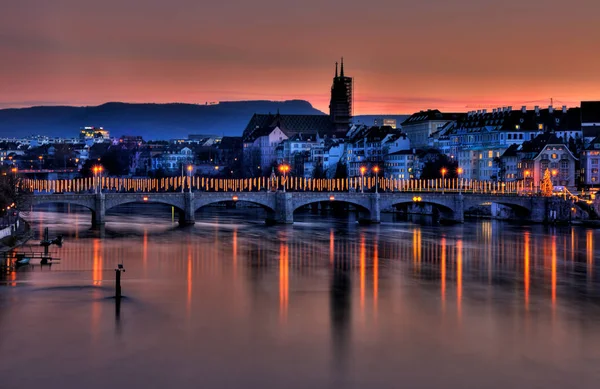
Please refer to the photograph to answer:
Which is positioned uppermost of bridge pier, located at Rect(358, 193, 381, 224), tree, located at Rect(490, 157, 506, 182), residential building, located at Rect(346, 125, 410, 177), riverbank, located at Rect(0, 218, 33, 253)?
residential building, located at Rect(346, 125, 410, 177)

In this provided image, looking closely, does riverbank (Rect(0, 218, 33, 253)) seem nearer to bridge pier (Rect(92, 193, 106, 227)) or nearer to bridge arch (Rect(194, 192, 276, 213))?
bridge pier (Rect(92, 193, 106, 227))

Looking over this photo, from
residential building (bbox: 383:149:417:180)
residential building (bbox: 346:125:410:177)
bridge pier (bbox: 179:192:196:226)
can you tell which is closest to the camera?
bridge pier (bbox: 179:192:196:226)

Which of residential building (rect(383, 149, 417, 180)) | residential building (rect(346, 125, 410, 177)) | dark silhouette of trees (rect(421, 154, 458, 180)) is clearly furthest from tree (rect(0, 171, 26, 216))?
residential building (rect(346, 125, 410, 177))

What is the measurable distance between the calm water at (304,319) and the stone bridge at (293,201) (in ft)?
64.8

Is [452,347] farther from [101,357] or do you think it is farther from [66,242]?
[66,242]

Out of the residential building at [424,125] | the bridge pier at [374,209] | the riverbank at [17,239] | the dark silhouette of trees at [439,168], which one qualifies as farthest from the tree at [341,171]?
the riverbank at [17,239]

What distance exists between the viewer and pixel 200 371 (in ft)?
87.4

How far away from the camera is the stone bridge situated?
78.7m

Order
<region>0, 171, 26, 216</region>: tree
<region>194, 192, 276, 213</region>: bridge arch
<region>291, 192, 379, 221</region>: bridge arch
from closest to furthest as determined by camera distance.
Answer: <region>0, 171, 26, 216</region>: tree
<region>194, 192, 276, 213</region>: bridge arch
<region>291, 192, 379, 221</region>: bridge arch

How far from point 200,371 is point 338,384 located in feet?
13.0

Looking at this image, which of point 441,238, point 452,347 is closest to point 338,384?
point 452,347

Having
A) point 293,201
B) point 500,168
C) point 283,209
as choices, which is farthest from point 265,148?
point 283,209

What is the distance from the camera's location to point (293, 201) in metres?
84.0

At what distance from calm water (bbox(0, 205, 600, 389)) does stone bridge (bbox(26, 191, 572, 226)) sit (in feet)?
64.8
